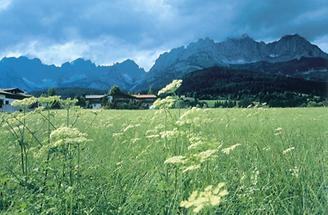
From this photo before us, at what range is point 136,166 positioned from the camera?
4.70 metres

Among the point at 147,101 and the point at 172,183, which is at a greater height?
the point at 172,183

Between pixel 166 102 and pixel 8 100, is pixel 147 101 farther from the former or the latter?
pixel 166 102

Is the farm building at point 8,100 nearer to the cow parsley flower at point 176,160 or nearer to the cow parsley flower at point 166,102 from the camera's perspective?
the cow parsley flower at point 166,102

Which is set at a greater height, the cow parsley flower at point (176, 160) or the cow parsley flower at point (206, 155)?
the cow parsley flower at point (206, 155)

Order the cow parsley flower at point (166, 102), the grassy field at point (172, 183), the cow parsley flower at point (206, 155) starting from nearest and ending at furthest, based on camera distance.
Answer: the cow parsley flower at point (206, 155) → the grassy field at point (172, 183) → the cow parsley flower at point (166, 102)

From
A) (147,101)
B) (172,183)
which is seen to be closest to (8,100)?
(172,183)

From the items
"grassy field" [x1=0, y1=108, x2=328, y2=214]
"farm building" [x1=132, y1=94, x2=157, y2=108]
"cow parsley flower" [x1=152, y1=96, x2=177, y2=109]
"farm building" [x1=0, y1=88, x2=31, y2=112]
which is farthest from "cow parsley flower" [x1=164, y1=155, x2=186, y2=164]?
"farm building" [x1=0, y1=88, x2=31, y2=112]

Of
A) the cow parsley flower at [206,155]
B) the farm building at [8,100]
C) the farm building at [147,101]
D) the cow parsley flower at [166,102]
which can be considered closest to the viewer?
the cow parsley flower at [206,155]

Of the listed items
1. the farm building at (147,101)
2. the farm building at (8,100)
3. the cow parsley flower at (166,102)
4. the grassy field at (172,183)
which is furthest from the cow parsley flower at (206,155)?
the farm building at (8,100)

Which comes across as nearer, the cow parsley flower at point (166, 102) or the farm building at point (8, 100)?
the cow parsley flower at point (166, 102)

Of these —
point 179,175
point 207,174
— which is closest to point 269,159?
point 207,174

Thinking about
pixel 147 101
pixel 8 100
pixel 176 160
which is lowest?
pixel 147 101

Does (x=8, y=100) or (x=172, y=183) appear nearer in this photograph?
(x=172, y=183)

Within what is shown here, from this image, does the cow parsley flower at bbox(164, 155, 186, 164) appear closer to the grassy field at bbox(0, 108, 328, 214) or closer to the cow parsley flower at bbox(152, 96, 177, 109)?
the grassy field at bbox(0, 108, 328, 214)
